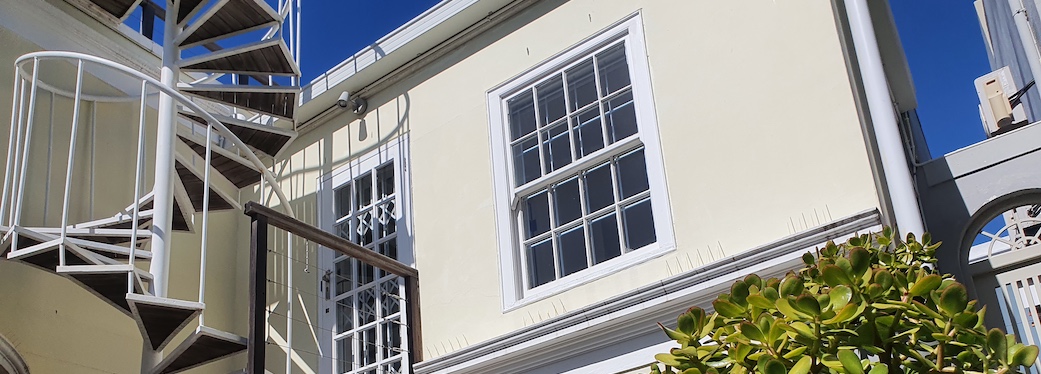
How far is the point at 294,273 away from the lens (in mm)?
6543

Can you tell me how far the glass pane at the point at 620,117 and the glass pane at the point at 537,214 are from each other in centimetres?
52

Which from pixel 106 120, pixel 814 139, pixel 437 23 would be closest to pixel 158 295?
pixel 106 120

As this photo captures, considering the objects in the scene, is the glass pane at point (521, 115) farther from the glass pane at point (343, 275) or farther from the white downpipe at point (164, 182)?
the white downpipe at point (164, 182)

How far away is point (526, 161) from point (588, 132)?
451mm

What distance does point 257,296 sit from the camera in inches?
191

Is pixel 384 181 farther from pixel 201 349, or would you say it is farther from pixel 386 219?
pixel 201 349

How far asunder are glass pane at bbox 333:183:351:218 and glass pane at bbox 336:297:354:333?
2.10 feet

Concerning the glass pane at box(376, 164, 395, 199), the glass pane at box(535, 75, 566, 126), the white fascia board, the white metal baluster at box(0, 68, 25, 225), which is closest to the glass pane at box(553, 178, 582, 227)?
the glass pane at box(535, 75, 566, 126)

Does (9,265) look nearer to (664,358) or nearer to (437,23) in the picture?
(437,23)

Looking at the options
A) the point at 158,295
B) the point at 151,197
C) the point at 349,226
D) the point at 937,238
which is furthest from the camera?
the point at 349,226

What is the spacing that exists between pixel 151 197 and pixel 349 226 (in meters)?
1.31

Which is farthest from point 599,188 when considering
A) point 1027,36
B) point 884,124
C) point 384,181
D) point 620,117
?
point 1027,36

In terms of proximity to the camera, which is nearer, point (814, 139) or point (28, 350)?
point (814, 139)

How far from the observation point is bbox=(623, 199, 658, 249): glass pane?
16.4 feet
